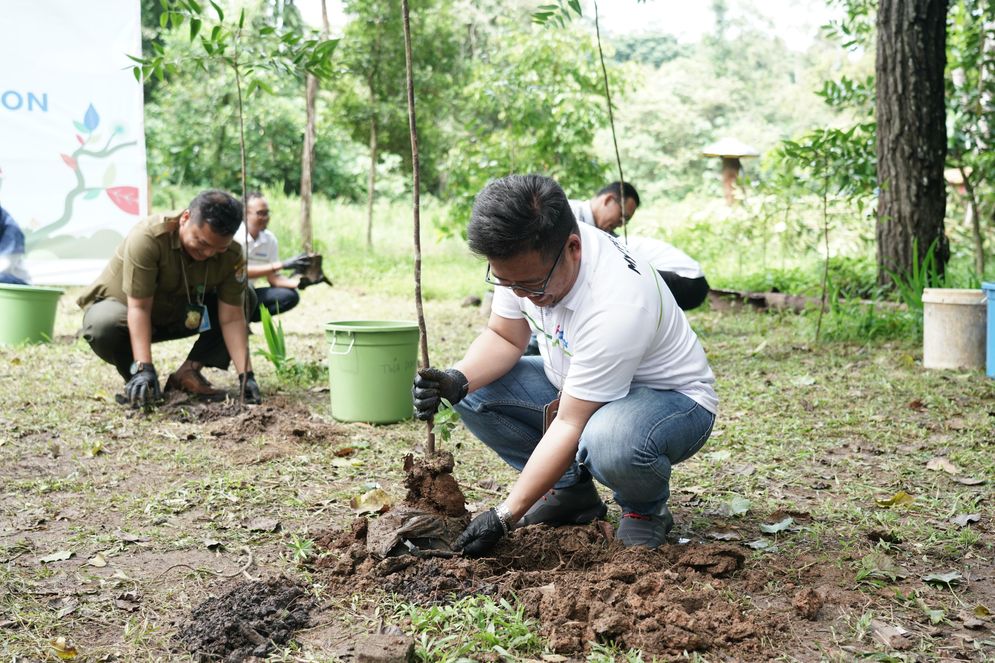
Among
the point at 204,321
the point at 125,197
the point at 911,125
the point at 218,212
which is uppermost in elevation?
the point at 911,125

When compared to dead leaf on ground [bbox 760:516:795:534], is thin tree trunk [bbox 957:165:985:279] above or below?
above

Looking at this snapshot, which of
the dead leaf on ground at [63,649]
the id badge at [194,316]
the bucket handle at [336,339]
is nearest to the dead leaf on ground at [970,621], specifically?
the dead leaf on ground at [63,649]

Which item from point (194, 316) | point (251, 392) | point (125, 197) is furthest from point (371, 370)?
point (125, 197)

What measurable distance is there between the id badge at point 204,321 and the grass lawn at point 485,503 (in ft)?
1.67

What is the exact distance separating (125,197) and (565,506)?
715 centimetres

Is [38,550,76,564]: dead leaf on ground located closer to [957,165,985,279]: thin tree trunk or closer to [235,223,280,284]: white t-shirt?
[235,223,280,284]: white t-shirt

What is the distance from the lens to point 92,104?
8.36 m

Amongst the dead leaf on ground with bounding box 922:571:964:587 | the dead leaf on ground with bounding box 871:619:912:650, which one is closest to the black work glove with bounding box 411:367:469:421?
the dead leaf on ground with bounding box 871:619:912:650

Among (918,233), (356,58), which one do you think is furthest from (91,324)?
(356,58)

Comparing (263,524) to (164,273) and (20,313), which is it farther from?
(20,313)

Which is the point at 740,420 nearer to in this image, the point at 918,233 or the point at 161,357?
the point at 918,233

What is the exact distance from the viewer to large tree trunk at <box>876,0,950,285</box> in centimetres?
582

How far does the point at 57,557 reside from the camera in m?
2.46

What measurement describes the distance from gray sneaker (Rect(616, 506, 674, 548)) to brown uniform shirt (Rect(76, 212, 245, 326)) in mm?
2748
